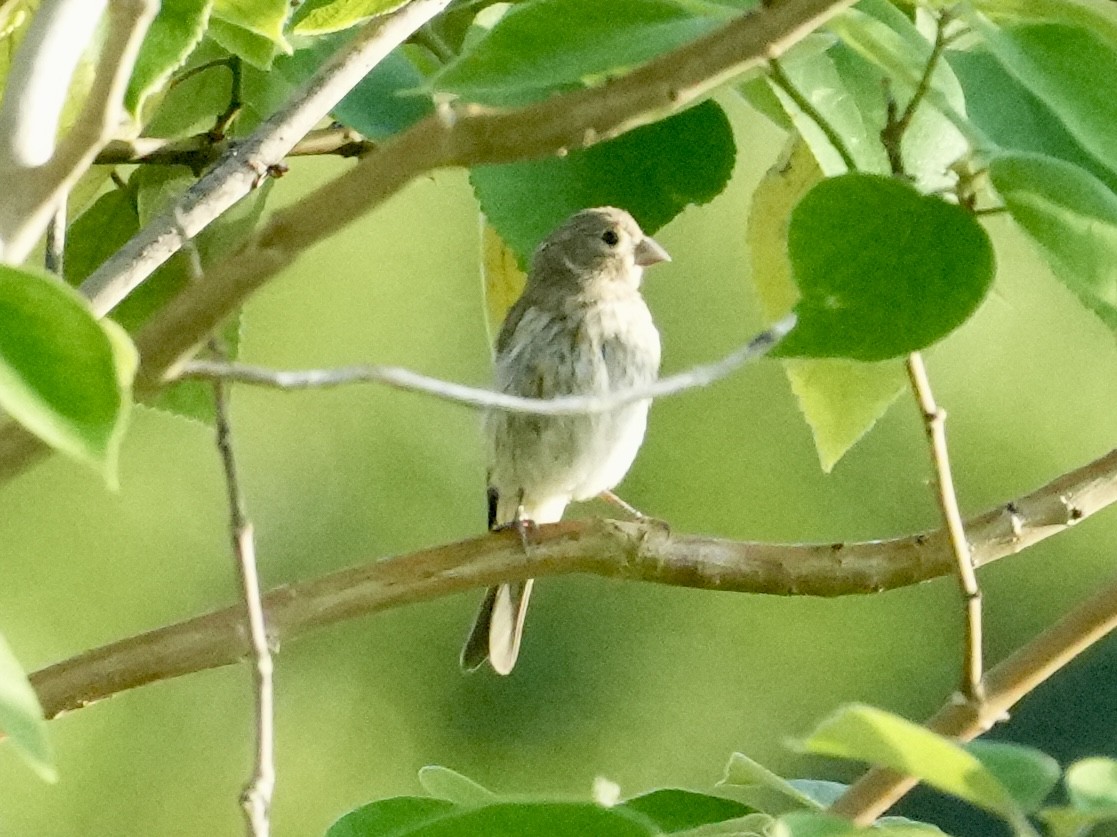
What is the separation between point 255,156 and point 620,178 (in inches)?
7.0

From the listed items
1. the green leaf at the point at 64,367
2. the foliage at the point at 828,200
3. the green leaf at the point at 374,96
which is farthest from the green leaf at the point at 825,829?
the green leaf at the point at 374,96

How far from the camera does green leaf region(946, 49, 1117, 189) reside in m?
0.68

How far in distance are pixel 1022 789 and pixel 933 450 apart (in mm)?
329

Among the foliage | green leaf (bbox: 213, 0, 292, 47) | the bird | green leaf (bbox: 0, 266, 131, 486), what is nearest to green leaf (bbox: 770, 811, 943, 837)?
the foliage

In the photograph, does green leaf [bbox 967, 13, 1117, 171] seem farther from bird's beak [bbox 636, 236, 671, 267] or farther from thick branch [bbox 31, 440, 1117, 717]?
bird's beak [bbox 636, 236, 671, 267]

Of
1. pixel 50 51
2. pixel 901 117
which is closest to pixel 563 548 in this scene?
pixel 901 117

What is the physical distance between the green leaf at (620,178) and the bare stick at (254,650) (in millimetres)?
192

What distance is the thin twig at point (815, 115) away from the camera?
0.67m

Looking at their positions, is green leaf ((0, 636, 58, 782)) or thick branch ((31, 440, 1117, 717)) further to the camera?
thick branch ((31, 440, 1117, 717))

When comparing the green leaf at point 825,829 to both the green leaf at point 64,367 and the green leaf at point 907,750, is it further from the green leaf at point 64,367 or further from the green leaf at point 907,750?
the green leaf at point 64,367

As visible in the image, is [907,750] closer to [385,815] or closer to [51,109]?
[385,815]

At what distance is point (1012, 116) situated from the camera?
2.27 feet

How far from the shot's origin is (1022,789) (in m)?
0.51

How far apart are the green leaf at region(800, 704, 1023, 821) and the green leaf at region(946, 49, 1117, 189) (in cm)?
27
